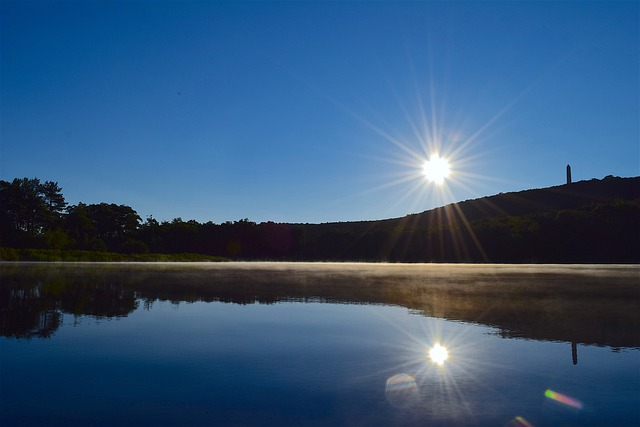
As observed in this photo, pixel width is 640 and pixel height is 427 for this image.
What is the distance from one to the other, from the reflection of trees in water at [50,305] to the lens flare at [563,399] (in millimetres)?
10624

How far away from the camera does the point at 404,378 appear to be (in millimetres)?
8609

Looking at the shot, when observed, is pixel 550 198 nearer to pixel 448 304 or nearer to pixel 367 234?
pixel 367 234

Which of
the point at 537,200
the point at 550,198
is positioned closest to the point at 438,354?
the point at 537,200

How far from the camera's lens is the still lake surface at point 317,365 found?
6.75 metres

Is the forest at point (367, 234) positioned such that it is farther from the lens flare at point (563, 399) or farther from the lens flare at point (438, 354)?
the lens flare at point (563, 399)

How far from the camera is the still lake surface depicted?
675cm

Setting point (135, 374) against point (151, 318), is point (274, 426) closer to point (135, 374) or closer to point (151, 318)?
point (135, 374)

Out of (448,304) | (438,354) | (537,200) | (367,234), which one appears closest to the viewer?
(438,354)

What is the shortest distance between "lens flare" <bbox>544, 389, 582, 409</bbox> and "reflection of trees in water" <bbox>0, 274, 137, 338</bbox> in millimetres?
10624

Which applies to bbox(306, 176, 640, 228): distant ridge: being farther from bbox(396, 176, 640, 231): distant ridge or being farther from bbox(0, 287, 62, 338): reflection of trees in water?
bbox(0, 287, 62, 338): reflection of trees in water

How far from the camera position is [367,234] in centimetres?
13850

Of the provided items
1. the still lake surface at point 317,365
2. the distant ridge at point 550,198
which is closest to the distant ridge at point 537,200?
the distant ridge at point 550,198

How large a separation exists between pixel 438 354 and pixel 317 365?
105 inches

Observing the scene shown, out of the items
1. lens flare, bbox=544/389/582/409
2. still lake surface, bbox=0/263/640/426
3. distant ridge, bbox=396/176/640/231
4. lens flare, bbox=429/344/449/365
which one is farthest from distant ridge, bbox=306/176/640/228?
lens flare, bbox=544/389/582/409
